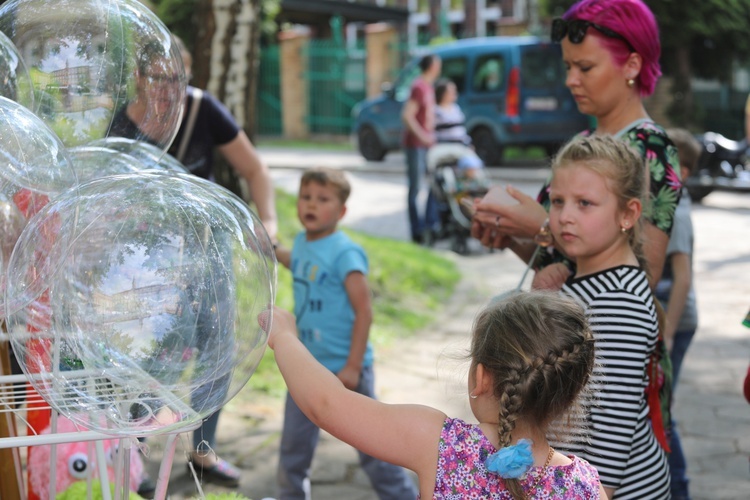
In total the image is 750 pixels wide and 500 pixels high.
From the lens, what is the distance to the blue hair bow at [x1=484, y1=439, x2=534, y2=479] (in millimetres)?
1775

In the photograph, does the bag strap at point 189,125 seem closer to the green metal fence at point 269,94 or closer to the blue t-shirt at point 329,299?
the blue t-shirt at point 329,299

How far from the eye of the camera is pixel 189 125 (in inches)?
160

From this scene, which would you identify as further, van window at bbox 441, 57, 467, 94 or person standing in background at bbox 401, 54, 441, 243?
van window at bbox 441, 57, 467, 94

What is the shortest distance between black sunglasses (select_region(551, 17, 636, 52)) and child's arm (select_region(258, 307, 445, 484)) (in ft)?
4.73

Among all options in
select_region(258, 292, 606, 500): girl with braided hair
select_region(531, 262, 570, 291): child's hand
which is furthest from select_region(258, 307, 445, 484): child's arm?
select_region(531, 262, 570, 291): child's hand

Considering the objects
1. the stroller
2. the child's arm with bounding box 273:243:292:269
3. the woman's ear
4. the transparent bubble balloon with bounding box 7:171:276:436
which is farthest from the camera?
the stroller

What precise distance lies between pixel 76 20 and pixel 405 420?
1.20 meters

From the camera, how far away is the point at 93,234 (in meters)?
1.64

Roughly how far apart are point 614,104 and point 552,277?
622mm

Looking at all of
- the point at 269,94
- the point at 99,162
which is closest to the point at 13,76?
the point at 99,162

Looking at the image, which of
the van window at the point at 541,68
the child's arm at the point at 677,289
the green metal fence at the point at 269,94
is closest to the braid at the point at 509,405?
the child's arm at the point at 677,289

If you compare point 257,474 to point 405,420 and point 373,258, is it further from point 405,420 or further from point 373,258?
point 373,258

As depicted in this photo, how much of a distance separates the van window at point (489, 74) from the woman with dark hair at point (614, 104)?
14.4 metres

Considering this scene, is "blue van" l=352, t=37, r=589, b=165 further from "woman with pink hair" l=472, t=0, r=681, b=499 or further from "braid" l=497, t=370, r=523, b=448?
"braid" l=497, t=370, r=523, b=448
